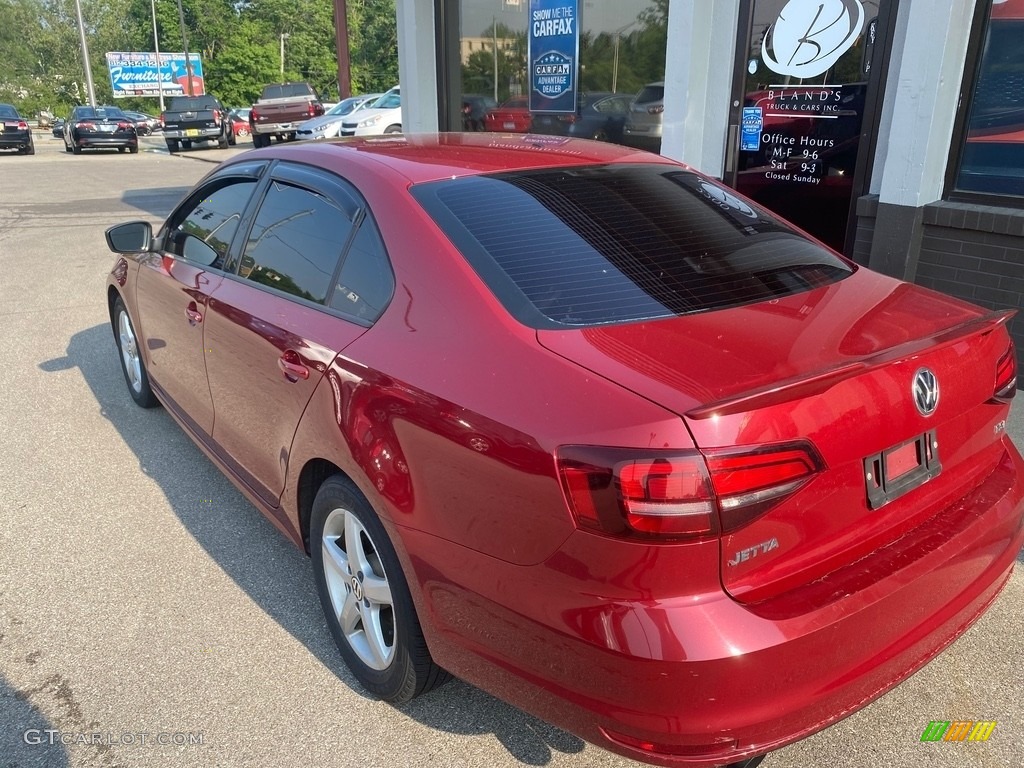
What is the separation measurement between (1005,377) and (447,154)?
199 centimetres

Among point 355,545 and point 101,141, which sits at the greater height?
point 355,545

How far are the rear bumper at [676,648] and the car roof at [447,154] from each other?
1.36 m

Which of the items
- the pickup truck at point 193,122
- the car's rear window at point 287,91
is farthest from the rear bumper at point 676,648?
the pickup truck at point 193,122

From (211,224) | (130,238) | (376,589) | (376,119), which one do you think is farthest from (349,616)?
(376,119)

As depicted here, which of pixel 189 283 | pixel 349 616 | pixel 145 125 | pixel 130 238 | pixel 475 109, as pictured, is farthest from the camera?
pixel 145 125

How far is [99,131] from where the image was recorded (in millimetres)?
28562

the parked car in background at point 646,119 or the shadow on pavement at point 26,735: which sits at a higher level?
the parked car in background at point 646,119

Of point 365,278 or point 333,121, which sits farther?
point 333,121

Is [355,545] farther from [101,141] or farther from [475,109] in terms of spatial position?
[101,141]

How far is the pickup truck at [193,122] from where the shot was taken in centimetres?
2750

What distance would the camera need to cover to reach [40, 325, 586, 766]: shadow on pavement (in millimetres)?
2475

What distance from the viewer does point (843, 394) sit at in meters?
1.84

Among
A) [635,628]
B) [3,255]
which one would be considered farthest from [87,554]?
[3,255]

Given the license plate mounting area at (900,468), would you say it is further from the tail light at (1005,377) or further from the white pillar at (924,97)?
the white pillar at (924,97)
